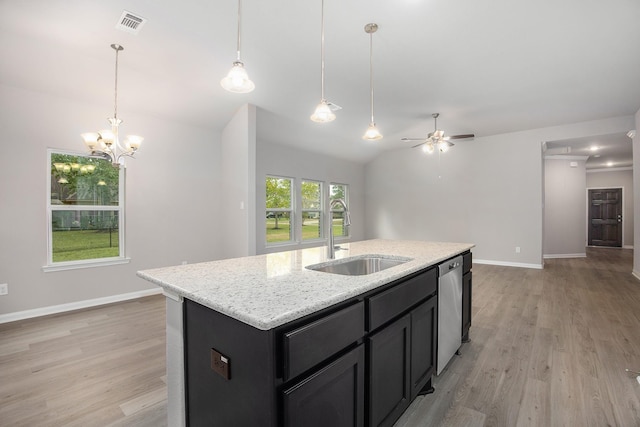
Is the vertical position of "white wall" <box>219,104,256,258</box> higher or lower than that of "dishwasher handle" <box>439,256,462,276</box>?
higher

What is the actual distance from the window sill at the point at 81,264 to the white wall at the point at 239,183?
1.47 meters

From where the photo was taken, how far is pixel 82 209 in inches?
152

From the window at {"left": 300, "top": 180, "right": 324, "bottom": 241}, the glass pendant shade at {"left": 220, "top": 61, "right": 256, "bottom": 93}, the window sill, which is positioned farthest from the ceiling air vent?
the window at {"left": 300, "top": 180, "right": 324, "bottom": 241}

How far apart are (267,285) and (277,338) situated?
0.38 m

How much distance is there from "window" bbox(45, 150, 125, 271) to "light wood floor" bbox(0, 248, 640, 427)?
739 millimetres

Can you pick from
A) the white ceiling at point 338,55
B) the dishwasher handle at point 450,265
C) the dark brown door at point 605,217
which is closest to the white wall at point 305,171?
the white ceiling at point 338,55

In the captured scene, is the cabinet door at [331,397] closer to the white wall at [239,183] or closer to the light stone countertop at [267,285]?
the light stone countertop at [267,285]

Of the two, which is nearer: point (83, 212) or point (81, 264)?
point (81, 264)

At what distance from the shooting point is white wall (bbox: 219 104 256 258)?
175 inches

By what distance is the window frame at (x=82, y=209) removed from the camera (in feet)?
11.8

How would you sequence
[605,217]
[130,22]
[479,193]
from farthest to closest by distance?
[605,217] → [479,193] → [130,22]

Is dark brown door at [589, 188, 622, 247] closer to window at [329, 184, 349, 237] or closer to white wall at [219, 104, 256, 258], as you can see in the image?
window at [329, 184, 349, 237]

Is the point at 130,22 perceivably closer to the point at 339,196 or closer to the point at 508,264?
the point at 339,196

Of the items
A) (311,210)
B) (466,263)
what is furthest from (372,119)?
(311,210)
